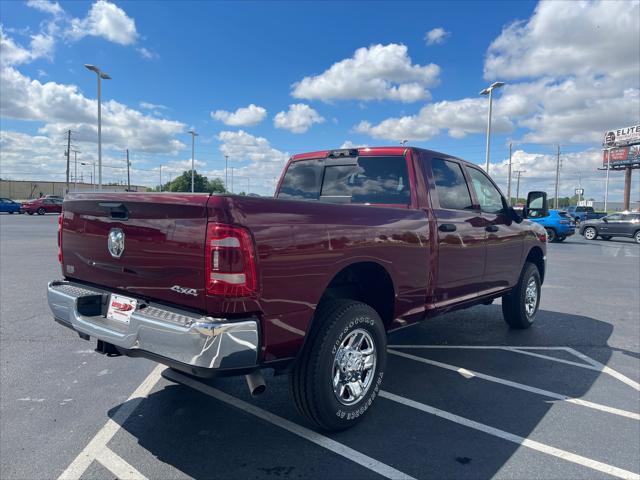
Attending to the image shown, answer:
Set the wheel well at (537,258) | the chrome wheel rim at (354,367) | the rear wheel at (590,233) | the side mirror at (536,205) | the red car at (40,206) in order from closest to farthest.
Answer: the chrome wheel rim at (354,367)
the side mirror at (536,205)
the wheel well at (537,258)
the rear wheel at (590,233)
the red car at (40,206)

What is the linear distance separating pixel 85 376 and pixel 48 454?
51.2 inches

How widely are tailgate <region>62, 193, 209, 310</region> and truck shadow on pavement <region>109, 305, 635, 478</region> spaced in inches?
40.0

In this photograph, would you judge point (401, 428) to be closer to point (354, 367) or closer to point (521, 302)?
point (354, 367)

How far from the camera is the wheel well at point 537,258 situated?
5934mm

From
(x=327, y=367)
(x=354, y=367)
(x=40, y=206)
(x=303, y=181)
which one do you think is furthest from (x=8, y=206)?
(x=327, y=367)

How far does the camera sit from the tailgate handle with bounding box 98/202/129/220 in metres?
2.77

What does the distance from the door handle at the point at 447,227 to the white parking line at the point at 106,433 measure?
2839 millimetres

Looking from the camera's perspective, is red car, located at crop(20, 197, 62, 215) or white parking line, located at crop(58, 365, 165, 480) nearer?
white parking line, located at crop(58, 365, 165, 480)

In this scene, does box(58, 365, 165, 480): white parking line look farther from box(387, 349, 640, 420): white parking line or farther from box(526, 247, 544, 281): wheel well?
box(526, 247, 544, 281): wheel well

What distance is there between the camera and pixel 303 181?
472 centimetres

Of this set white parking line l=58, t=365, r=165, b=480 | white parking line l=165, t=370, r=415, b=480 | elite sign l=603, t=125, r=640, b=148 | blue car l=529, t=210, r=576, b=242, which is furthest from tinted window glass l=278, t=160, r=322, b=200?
elite sign l=603, t=125, r=640, b=148

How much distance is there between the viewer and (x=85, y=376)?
3975 mm

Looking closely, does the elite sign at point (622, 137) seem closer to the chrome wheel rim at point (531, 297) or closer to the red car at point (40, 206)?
the chrome wheel rim at point (531, 297)

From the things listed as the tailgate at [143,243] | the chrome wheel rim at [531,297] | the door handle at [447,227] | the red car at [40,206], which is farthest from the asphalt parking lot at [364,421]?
the red car at [40,206]
